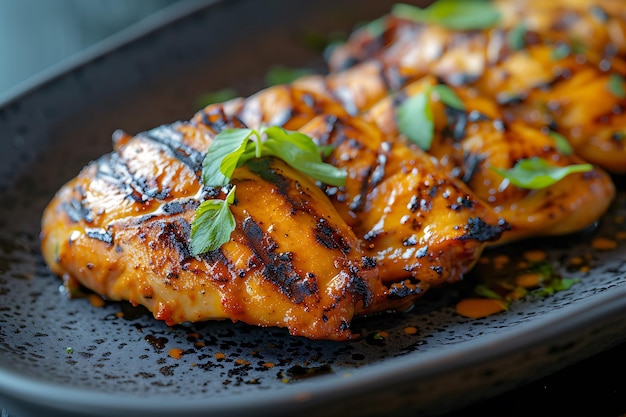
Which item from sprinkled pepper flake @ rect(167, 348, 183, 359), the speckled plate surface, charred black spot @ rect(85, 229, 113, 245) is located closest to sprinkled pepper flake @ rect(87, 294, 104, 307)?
the speckled plate surface

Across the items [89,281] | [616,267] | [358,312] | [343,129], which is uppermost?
[343,129]

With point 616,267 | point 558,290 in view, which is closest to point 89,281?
point 558,290

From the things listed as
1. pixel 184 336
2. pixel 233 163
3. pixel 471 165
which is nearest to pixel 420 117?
pixel 471 165

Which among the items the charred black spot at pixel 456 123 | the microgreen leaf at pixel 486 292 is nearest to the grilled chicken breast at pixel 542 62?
the charred black spot at pixel 456 123

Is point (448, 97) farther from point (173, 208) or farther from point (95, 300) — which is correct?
point (95, 300)

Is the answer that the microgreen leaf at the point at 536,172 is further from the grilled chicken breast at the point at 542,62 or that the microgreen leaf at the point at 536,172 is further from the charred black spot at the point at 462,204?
the grilled chicken breast at the point at 542,62

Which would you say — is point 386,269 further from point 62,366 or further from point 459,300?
point 62,366
